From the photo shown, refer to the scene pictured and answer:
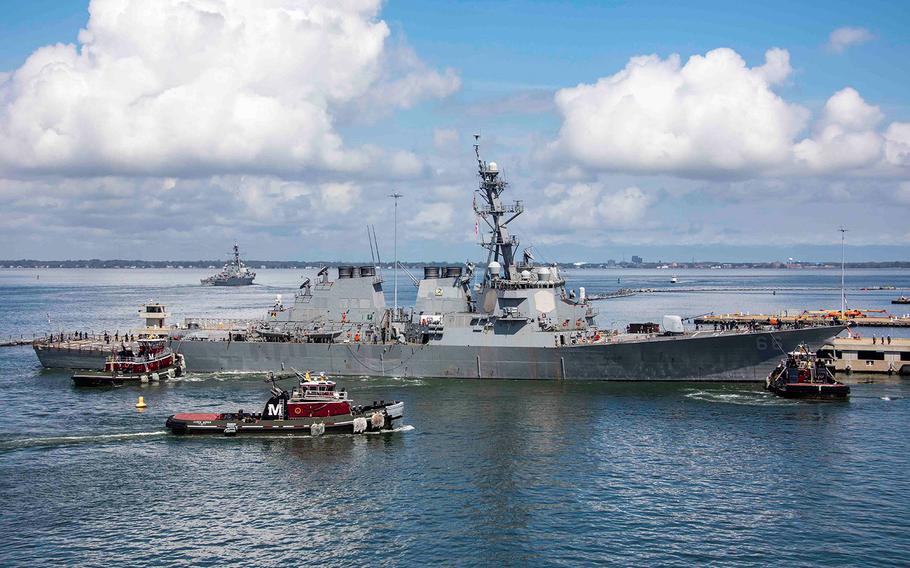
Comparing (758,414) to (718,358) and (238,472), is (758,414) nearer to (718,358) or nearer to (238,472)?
(718,358)

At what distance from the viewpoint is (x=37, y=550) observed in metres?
23.0

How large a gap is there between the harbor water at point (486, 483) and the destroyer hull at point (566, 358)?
1867mm

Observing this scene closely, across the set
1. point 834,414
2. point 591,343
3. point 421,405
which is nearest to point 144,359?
point 421,405

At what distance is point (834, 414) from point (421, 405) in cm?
2202

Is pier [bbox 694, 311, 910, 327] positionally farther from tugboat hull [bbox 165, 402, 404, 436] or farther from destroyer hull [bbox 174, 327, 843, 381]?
tugboat hull [bbox 165, 402, 404, 436]

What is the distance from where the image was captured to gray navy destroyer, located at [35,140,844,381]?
46906mm

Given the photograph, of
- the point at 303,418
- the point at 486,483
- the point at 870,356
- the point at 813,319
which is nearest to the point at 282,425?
the point at 303,418

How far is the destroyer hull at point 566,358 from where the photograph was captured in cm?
4638

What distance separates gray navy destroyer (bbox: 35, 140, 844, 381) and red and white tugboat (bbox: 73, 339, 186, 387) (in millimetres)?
1405

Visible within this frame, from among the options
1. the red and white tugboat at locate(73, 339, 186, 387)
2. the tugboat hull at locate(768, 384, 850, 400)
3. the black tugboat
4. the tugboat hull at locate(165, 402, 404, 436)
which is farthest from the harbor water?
the red and white tugboat at locate(73, 339, 186, 387)

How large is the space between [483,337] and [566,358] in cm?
558

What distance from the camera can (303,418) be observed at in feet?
120

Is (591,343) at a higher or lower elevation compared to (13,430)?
higher

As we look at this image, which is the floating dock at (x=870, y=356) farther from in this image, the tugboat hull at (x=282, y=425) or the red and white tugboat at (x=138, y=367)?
the red and white tugboat at (x=138, y=367)
